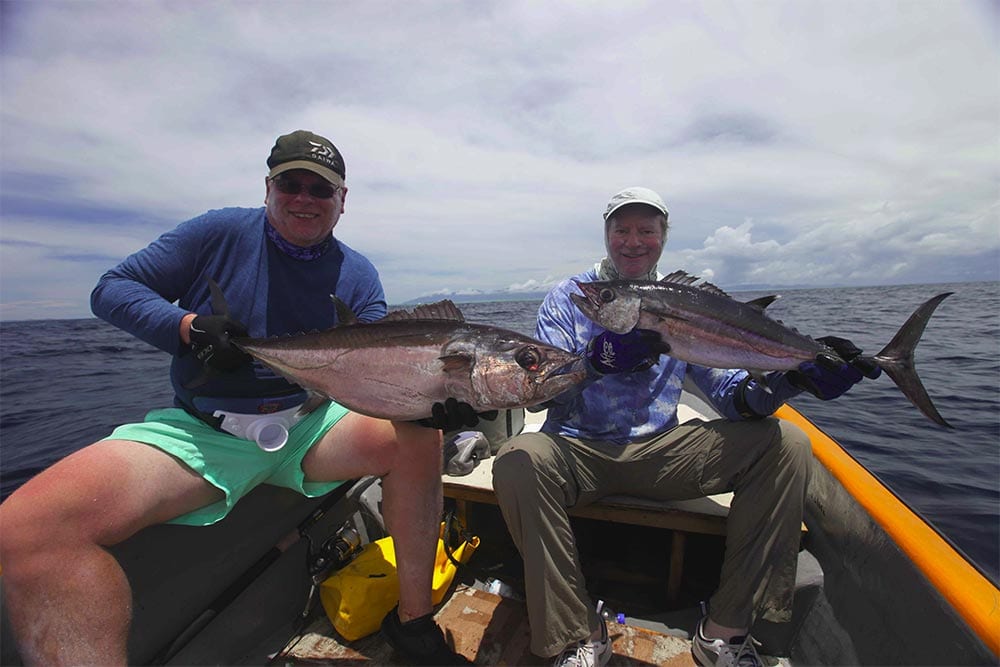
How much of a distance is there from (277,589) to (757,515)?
3076mm

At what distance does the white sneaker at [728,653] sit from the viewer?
268cm

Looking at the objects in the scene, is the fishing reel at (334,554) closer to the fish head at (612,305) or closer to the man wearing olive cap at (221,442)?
the man wearing olive cap at (221,442)

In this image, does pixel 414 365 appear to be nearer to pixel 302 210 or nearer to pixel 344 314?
pixel 344 314

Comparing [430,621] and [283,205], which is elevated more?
[283,205]

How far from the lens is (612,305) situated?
117 inches

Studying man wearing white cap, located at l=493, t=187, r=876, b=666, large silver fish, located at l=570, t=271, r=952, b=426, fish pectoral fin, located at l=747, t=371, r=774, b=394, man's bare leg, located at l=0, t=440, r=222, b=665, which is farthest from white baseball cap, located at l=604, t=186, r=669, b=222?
man's bare leg, located at l=0, t=440, r=222, b=665

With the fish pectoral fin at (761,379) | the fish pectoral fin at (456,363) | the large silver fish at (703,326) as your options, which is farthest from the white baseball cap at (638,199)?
the fish pectoral fin at (456,363)

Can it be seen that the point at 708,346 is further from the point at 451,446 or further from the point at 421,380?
the point at 451,446

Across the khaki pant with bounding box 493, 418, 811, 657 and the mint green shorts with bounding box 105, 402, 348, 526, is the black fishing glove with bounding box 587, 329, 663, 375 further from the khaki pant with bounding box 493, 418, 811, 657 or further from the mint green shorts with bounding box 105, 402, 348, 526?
the mint green shorts with bounding box 105, 402, 348, 526

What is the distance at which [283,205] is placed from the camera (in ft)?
10.2

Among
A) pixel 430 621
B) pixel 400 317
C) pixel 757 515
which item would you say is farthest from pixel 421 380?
pixel 757 515

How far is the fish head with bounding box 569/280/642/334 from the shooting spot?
116 inches

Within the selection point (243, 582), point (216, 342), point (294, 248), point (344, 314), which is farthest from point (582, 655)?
point (294, 248)

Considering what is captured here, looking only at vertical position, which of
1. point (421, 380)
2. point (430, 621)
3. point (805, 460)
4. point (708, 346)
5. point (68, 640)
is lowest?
point (430, 621)
